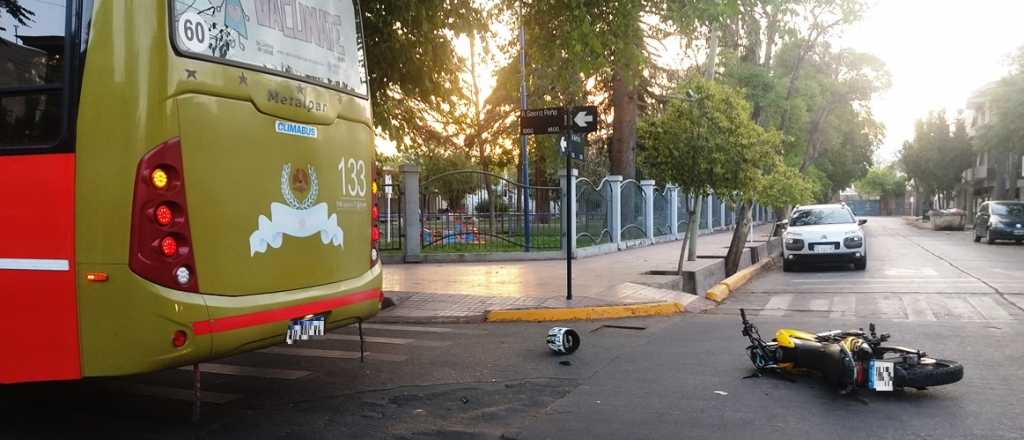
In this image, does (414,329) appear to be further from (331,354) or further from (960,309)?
(960,309)

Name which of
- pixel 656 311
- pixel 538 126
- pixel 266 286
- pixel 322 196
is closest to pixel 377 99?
pixel 538 126

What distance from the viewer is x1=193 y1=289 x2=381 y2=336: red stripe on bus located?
14.3ft

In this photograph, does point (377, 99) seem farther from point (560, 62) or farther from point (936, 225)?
point (936, 225)

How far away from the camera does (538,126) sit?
10.3 m

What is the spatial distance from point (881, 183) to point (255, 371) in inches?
5461

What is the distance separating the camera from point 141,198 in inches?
163

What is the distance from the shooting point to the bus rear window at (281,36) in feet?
14.6

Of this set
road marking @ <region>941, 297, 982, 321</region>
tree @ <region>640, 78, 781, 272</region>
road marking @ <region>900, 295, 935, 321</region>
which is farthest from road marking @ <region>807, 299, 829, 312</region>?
tree @ <region>640, 78, 781, 272</region>

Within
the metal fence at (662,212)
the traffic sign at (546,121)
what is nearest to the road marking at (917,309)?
the traffic sign at (546,121)

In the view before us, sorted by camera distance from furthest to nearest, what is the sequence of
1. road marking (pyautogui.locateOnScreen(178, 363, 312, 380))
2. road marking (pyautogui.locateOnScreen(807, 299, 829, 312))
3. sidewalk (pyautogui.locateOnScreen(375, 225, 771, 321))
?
road marking (pyautogui.locateOnScreen(807, 299, 829, 312)) < sidewalk (pyautogui.locateOnScreen(375, 225, 771, 321)) < road marking (pyautogui.locateOnScreen(178, 363, 312, 380))

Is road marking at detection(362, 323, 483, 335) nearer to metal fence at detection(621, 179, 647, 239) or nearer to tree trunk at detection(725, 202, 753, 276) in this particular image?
tree trunk at detection(725, 202, 753, 276)

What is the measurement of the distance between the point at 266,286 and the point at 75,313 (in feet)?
3.49

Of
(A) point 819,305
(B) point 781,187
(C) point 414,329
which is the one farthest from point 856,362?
(B) point 781,187

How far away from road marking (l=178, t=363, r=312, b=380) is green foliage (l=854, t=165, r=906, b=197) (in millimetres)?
120222
